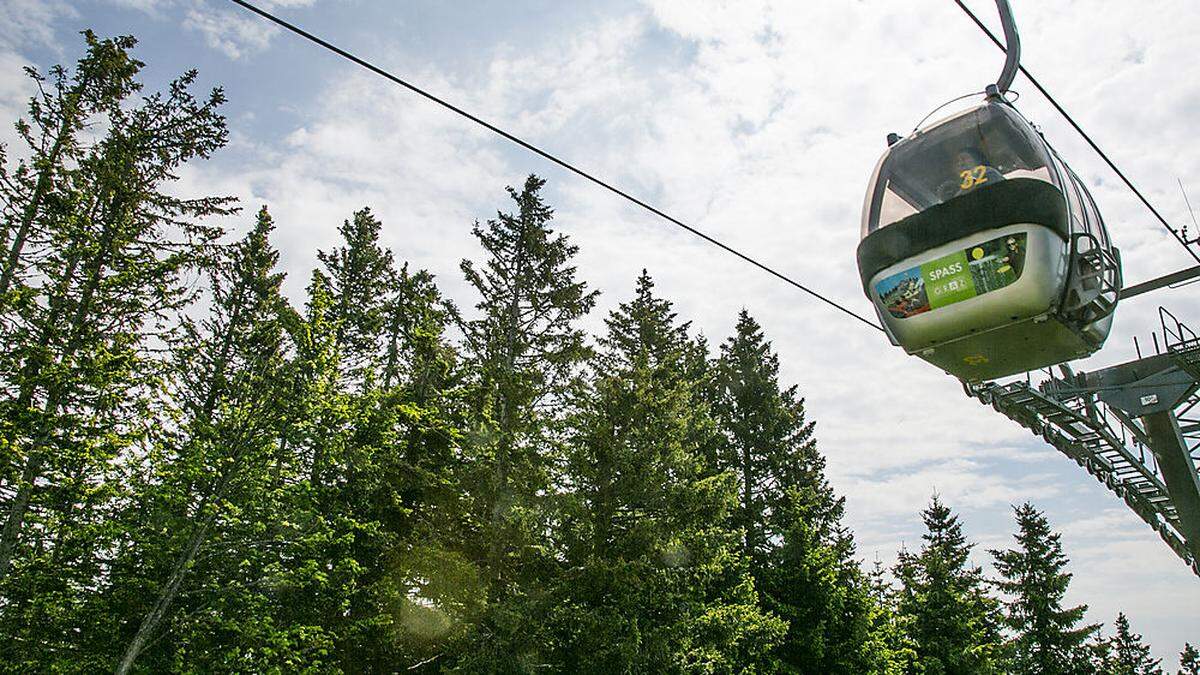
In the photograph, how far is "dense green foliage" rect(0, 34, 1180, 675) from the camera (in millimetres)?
13312

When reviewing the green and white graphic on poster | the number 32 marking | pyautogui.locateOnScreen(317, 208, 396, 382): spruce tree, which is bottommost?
the green and white graphic on poster

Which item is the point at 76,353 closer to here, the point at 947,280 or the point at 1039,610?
the point at 947,280

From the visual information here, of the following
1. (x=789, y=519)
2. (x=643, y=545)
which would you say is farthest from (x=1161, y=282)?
(x=789, y=519)

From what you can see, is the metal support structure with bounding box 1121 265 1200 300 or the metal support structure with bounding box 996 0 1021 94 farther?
the metal support structure with bounding box 1121 265 1200 300

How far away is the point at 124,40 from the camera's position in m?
15.9

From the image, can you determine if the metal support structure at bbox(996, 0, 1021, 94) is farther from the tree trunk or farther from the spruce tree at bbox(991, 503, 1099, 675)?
the spruce tree at bbox(991, 503, 1099, 675)

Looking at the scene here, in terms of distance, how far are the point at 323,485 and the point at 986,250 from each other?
16.1m

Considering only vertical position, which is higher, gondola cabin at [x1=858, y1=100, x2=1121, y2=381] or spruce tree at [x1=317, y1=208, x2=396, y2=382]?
spruce tree at [x1=317, y1=208, x2=396, y2=382]

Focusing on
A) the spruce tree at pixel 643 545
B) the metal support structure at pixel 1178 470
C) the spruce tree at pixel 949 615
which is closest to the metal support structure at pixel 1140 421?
the metal support structure at pixel 1178 470

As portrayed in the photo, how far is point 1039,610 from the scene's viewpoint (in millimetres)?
32500

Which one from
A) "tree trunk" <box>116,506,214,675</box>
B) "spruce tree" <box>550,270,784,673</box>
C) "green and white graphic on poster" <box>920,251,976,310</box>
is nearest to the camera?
"green and white graphic on poster" <box>920,251,976,310</box>

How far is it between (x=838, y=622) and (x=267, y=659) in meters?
15.8

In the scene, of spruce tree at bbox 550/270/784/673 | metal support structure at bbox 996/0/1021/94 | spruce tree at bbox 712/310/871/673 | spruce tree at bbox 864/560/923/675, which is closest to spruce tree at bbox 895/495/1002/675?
spruce tree at bbox 864/560/923/675

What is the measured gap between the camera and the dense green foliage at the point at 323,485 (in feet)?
43.7
